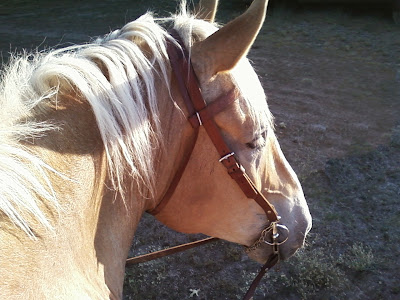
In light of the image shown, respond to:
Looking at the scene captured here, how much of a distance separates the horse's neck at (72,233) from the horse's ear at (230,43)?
465 mm

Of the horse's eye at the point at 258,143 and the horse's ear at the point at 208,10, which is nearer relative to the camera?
the horse's eye at the point at 258,143

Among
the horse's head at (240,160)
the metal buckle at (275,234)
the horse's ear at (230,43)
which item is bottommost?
the metal buckle at (275,234)

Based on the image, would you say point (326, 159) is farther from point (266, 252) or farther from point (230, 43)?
point (230, 43)

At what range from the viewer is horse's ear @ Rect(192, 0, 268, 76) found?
1.34 meters

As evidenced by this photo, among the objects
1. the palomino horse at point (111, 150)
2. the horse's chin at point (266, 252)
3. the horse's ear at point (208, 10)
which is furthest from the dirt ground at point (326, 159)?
the horse's ear at point (208, 10)

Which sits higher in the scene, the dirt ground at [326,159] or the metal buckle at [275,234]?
the metal buckle at [275,234]

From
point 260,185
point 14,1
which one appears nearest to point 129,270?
point 260,185

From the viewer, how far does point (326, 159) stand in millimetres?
4625

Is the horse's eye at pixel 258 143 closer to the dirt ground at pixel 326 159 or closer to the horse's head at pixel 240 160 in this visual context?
the horse's head at pixel 240 160

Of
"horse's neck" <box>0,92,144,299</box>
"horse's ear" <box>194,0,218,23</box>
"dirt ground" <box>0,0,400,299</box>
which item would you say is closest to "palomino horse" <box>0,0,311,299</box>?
"horse's neck" <box>0,92,144,299</box>

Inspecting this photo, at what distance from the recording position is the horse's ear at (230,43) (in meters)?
1.34

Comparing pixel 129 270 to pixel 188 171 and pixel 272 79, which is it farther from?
pixel 272 79

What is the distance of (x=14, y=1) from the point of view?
12.6m

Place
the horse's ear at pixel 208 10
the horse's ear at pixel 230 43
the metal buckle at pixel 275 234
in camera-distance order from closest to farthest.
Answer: the horse's ear at pixel 230 43 < the metal buckle at pixel 275 234 < the horse's ear at pixel 208 10
